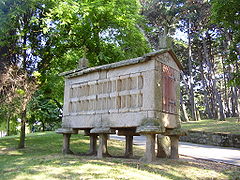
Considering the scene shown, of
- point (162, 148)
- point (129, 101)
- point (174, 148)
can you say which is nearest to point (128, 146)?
point (162, 148)

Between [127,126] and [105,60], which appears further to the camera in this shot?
[105,60]

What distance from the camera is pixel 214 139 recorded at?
1725 cm

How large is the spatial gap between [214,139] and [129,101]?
10566 mm

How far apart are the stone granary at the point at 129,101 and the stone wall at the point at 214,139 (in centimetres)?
799

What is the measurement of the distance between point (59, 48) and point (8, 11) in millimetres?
3224

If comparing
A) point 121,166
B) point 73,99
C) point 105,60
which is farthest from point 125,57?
point 121,166

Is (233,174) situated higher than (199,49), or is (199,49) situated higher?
(199,49)

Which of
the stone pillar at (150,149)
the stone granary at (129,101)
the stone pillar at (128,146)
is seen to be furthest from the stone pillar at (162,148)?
the stone pillar at (150,149)

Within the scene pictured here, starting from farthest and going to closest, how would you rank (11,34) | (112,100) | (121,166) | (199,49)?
(199,49)
(11,34)
(112,100)
(121,166)

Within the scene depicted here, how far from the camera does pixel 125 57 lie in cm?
1495

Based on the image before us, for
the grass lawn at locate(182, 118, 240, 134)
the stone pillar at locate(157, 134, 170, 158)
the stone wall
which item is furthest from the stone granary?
the grass lawn at locate(182, 118, 240, 134)

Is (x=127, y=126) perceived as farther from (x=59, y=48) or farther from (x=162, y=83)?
(x=59, y=48)

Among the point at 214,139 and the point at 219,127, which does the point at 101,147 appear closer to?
the point at 214,139

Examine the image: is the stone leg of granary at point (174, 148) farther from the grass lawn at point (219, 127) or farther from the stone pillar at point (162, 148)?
the grass lawn at point (219, 127)
